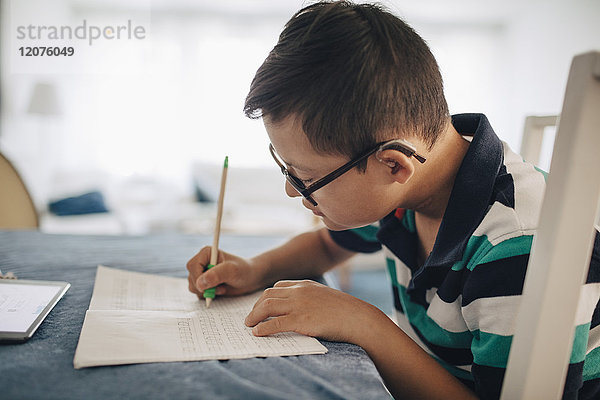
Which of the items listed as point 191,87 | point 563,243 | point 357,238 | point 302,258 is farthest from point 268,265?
point 191,87

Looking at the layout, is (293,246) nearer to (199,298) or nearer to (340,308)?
(199,298)

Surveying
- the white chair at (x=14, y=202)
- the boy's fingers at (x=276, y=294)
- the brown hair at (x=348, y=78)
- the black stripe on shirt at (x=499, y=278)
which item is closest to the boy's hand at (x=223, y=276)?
the boy's fingers at (x=276, y=294)

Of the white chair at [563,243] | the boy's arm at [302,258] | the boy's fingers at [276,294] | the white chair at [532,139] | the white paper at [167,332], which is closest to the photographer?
the white chair at [563,243]

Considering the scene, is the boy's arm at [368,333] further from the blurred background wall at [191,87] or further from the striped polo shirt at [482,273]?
the blurred background wall at [191,87]

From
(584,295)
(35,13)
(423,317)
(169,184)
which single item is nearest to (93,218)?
(169,184)

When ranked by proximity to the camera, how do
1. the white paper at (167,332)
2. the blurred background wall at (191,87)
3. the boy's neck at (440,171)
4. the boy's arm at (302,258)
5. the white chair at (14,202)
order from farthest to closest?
the blurred background wall at (191,87), the white chair at (14,202), the boy's arm at (302,258), the boy's neck at (440,171), the white paper at (167,332)

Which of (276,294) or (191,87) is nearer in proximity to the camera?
(276,294)

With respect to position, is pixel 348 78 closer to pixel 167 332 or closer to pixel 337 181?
pixel 337 181

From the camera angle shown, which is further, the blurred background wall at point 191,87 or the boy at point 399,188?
the blurred background wall at point 191,87

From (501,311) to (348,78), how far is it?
12.9 inches

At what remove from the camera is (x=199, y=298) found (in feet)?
2.51

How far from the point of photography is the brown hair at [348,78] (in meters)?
0.59

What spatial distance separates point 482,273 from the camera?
56 cm

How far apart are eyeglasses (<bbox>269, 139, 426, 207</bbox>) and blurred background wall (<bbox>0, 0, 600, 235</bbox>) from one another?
3184mm
